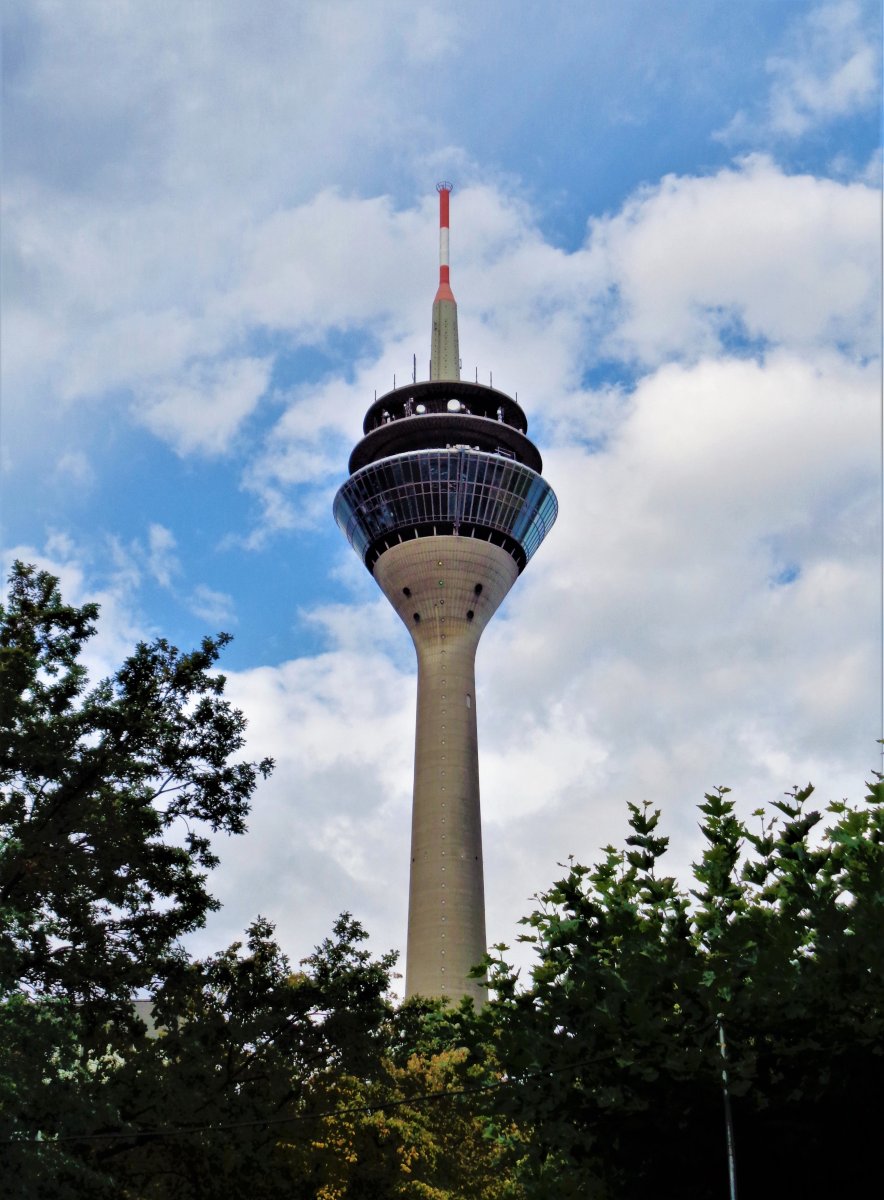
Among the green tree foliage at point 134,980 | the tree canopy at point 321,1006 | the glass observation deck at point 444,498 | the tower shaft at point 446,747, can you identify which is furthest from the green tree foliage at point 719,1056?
the glass observation deck at point 444,498

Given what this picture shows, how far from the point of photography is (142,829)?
24.4 m

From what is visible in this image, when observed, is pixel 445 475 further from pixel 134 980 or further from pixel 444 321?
pixel 134 980

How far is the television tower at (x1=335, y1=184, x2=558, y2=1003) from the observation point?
79938 mm

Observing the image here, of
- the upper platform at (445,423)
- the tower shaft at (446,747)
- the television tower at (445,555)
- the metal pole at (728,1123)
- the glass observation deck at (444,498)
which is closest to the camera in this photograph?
the metal pole at (728,1123)

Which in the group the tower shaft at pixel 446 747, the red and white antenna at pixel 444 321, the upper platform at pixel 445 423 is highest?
the red and white antenna at pixel 444 321

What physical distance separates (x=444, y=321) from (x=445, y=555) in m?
23.9

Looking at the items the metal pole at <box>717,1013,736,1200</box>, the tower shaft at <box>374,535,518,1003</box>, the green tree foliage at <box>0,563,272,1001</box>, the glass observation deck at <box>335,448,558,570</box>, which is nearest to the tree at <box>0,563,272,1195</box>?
the green tree foliage at <box>0,563,272,1001</box>

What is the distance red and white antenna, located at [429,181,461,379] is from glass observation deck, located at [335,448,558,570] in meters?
11.5

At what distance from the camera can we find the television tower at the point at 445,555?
7994cm

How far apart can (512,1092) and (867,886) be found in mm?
6494

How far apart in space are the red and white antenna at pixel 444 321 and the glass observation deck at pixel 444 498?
1145 centimetres

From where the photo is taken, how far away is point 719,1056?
18.0 metres

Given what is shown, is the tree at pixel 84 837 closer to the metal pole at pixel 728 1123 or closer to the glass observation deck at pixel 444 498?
the metal pole at pixel 728 1123

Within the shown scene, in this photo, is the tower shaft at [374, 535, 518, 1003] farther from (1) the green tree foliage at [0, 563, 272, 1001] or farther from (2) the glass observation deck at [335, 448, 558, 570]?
(1) the green tree foliage at [0, 563, 272, 1001]
